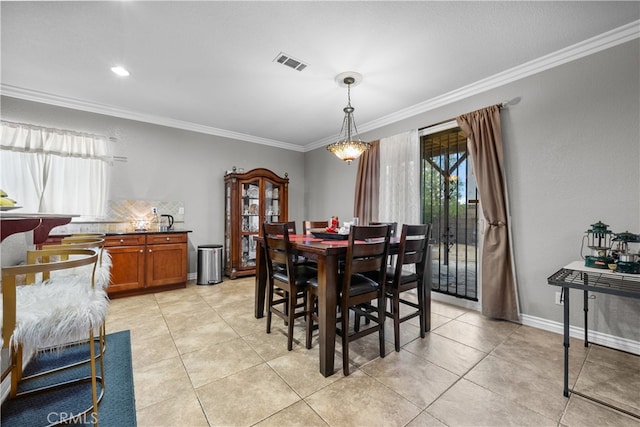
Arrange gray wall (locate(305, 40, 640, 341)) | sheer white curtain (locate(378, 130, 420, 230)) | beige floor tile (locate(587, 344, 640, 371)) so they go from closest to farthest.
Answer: beige floor tile (locate(587, 344, 640, 371)), gray wall (locate(305, 40, 640, 341)), sheer white curtain (locate(378, 130, 420, 230))

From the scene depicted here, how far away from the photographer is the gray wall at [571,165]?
2164 mm

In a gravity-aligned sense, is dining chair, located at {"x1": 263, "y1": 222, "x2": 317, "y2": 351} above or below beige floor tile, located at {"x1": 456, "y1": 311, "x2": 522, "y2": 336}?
above

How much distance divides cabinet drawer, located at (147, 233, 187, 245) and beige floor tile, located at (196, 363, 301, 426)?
262 centimetres

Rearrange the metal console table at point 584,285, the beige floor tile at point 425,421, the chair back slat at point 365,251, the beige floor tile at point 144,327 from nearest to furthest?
the beige floor tile at point 425,421, the metal console table at point 584,285, the chair back slat at point 365,251, the beige floor tile at point 144,327

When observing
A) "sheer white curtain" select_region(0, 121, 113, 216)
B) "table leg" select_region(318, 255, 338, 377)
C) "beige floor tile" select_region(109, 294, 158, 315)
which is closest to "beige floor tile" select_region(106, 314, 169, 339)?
"beige floor tile" select_region(109, 294, 158, 315)

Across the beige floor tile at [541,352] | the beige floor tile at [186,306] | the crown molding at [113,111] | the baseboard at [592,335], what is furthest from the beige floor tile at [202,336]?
the crown molding at [113,111]

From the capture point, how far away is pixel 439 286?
350 centimetres

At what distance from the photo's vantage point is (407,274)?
239 cm

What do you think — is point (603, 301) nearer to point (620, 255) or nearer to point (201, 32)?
point (620, 255)

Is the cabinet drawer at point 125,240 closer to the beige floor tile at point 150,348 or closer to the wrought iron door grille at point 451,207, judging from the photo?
the beige floor tile at point 150,348

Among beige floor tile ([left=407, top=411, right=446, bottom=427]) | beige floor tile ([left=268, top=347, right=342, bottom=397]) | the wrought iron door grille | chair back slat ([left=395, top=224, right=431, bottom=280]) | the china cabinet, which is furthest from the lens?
the china cabinet

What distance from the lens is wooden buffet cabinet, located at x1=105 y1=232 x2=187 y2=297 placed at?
3.40m

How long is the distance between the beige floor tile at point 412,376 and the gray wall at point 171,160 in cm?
368

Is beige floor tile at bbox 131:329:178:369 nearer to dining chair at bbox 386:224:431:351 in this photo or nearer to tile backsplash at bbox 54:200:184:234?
dining chair at bbox 386:224:431:351
